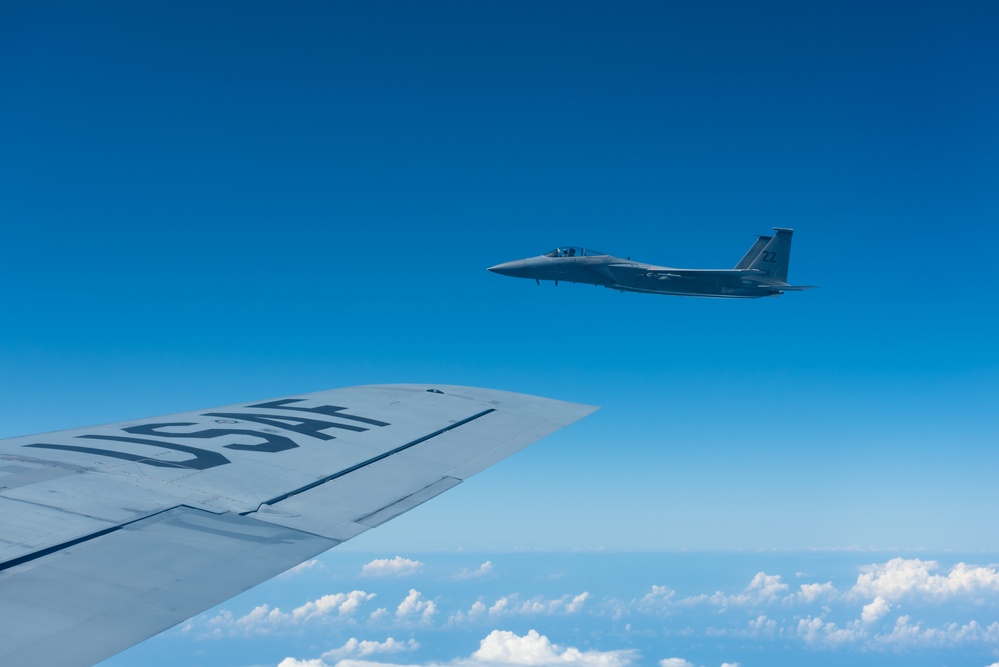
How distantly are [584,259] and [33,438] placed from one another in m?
30.3

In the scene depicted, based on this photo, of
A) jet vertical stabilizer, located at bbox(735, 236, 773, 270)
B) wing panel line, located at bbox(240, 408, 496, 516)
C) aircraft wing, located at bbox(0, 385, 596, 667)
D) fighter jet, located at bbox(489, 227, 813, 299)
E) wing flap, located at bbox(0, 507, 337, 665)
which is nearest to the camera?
wing flap, located at bbox(0, 507, 337, 665)

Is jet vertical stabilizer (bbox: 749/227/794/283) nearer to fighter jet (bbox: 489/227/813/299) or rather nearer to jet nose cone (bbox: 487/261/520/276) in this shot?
fighter jet (bbox: 489/227/813/299)

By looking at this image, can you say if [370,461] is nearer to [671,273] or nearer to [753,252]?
[671,273]

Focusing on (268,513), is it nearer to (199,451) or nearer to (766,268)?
(199,451)

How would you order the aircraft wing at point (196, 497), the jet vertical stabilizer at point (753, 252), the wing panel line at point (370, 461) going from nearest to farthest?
the aircraft wing at point (196, 497)
the wing panel line at point (370, 461)
the jet vertical stabilizer at point (753, 252)

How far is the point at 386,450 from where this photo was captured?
37.8ft

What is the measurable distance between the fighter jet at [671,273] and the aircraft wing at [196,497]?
23549mm

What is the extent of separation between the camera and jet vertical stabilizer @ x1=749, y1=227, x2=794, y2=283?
3862 centimetres

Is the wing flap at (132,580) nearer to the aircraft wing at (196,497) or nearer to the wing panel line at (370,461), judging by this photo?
the aircraft wing at (196,497)

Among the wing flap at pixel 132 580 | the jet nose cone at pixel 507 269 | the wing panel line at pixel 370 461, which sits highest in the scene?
the jet nose cone at pixel 507 269

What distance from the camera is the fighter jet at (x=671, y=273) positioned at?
36844mm

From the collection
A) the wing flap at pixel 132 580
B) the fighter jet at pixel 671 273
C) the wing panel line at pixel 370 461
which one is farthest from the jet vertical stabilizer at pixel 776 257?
the wing flap at pixel 132 580

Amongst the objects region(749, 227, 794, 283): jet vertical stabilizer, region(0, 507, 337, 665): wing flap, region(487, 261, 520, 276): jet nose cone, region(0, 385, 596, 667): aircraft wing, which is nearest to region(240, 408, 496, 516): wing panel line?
region(0, 385, 596, 667): aircraft wing

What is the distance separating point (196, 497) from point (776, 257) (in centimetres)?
3640
